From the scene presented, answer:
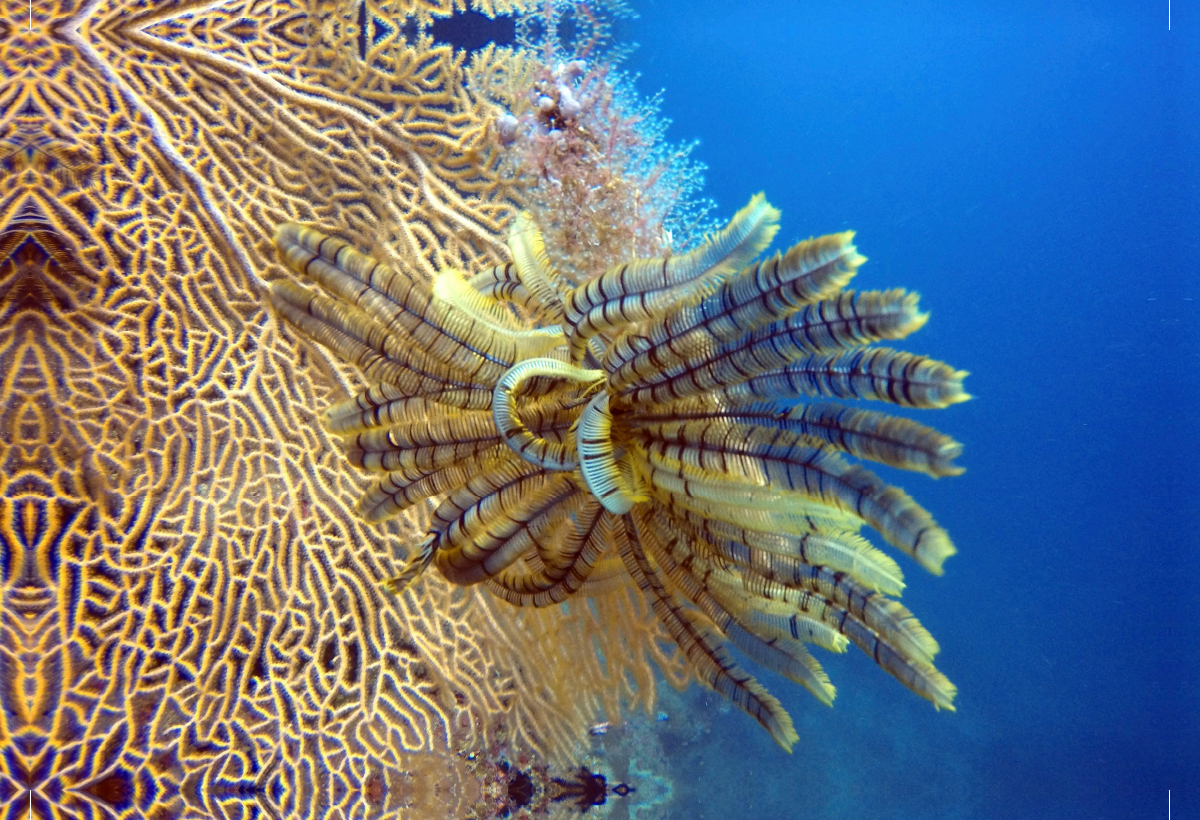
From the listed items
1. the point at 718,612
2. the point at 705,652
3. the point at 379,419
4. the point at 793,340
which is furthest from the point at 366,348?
the point at 705,652

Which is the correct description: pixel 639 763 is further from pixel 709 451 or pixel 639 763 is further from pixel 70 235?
pixel 70 235

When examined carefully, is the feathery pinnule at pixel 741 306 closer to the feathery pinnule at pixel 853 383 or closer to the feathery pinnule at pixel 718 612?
the feathery pinnule at pixel 853 383

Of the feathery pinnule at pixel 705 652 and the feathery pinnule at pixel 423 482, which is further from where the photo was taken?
the feathery pinnule at pixel 705 652

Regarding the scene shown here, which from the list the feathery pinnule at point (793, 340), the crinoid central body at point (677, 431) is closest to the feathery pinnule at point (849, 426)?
the crinoid central body at point (677, 431)

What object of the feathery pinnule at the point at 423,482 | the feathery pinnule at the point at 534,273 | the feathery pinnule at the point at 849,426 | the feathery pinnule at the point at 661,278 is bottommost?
the feathery pinnule at the point at 423,482

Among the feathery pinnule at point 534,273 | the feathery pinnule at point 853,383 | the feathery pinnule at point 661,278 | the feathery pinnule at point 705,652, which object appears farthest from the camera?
the feathery pinnule at point 705,652

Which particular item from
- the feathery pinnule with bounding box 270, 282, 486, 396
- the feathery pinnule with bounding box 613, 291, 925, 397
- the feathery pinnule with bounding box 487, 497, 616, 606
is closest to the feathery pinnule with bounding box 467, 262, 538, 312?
the feathery pinnule with bounding box 270, 282, 486, 396

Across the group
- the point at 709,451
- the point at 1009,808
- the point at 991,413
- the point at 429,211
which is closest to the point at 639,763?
the point at 709,451

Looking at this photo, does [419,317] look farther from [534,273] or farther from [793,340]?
[793,340]
